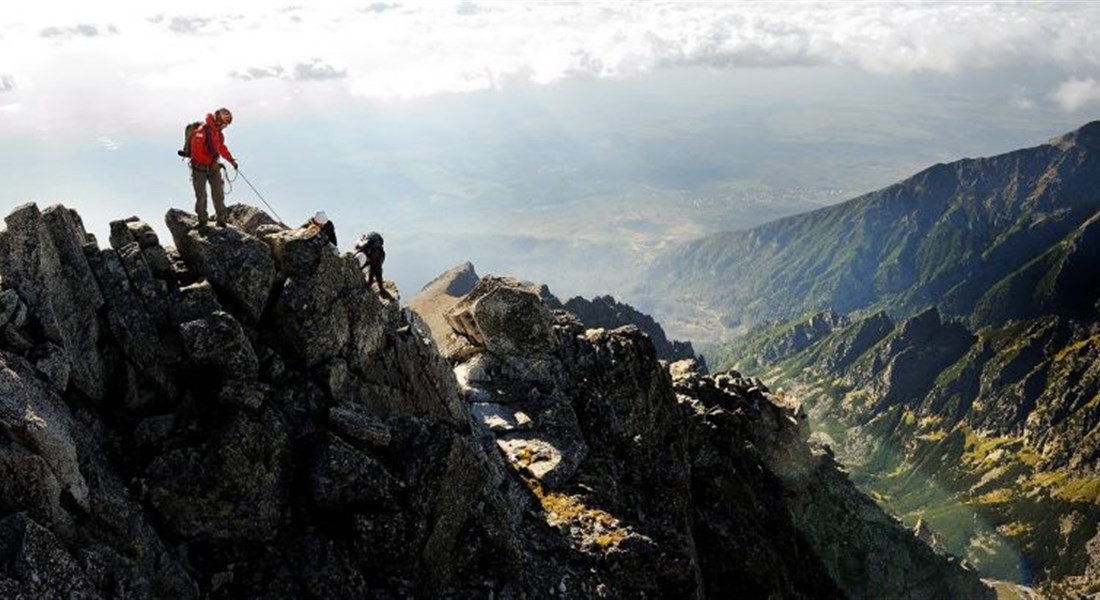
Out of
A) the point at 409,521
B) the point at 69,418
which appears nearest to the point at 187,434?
the point at 69,418

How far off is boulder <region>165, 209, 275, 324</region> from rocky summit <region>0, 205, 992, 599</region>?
0.29 ft

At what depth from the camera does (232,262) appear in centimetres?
3259

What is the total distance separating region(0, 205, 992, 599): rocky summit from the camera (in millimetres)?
24391

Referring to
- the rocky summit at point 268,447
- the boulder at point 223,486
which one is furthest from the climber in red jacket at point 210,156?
the boulder at point 223,486

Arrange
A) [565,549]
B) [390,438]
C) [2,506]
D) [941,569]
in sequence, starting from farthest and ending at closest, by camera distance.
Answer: [941,569], [565,549], [390,438], [2,506]

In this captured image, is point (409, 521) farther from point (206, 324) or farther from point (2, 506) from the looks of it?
point (2, 506)

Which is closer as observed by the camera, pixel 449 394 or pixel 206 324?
pixel 206 324

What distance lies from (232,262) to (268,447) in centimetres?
874

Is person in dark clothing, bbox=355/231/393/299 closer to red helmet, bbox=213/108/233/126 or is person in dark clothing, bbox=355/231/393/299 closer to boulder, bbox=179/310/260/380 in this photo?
red helmet, bbox=213/108/233/126

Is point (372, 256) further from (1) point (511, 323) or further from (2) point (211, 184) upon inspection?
(1) point (511, 323)

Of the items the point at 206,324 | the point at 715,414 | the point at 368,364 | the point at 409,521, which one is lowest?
the point at 715,414

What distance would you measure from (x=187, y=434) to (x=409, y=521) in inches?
345

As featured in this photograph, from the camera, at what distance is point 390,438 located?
31953 mm

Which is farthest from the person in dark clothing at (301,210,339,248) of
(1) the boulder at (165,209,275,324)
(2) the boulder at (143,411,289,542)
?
(2) the boulder at (143,411,289,542)
